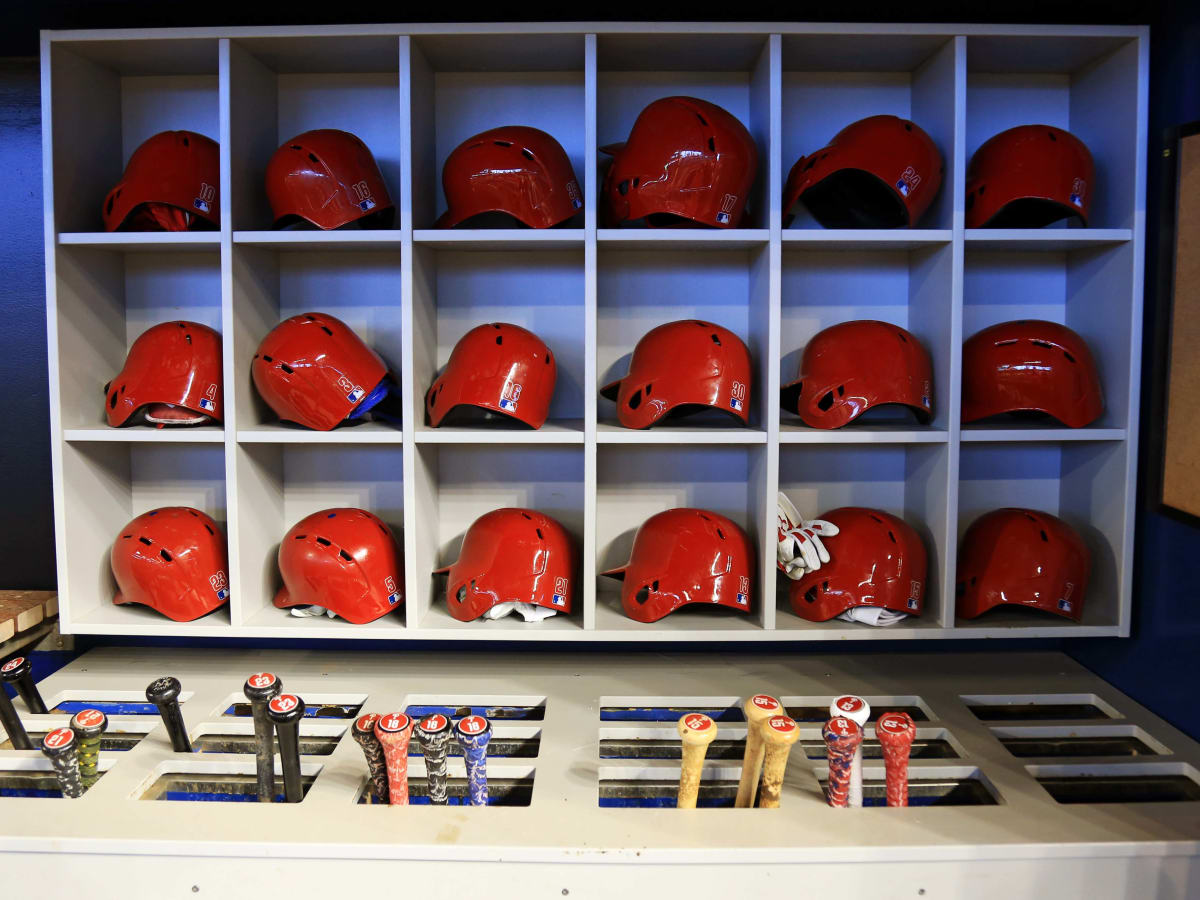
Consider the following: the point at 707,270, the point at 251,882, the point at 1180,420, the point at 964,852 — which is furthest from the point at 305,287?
the point at 1180,420

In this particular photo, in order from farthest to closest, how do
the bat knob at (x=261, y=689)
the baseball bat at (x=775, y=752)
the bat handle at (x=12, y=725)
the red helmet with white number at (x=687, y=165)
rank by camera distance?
the red helmet with white number at (x=687, y=165) < the bat handle at (x=12, y=725) < the bat knob at (x=261, y=689) < the baseball bat at (x=775, y=752)

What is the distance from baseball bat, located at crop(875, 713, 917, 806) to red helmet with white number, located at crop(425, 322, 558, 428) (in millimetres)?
1017

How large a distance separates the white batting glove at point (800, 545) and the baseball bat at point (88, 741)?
149cm

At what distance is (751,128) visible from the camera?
2100 mm

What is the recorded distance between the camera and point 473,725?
4.73 feet

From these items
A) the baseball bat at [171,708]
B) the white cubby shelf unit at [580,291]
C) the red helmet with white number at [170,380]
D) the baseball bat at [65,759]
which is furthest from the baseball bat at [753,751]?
the red helmet with white number at [170,380]

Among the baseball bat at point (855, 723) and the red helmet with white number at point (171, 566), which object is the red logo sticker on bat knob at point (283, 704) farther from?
the baseball bat at point (855, 723)

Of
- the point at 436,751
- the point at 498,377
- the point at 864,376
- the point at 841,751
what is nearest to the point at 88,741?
the point at 436,751

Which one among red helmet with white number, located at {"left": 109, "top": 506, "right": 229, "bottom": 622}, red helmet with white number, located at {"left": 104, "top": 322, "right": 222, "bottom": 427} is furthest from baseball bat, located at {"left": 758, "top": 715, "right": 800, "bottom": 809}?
red helmet with white number, located at {"left": 104, "top": 322, "right": 222, "bottom": 427}

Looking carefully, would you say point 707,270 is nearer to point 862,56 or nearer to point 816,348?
point 816,348

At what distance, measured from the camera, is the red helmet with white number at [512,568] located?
6.25ft

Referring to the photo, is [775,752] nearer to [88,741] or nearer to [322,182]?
[88,741]

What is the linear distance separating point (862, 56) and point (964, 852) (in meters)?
1.81

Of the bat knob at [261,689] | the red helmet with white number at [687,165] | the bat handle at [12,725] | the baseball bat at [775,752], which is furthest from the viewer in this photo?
the red helmet with white number at [687,165]
